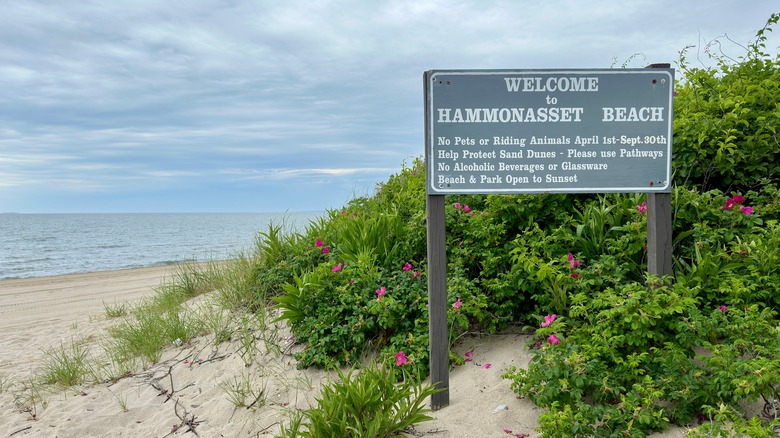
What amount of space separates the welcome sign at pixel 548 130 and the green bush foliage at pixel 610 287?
681 mm

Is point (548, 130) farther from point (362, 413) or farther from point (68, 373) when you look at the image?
point (68, 373)

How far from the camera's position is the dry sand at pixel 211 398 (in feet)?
12.6

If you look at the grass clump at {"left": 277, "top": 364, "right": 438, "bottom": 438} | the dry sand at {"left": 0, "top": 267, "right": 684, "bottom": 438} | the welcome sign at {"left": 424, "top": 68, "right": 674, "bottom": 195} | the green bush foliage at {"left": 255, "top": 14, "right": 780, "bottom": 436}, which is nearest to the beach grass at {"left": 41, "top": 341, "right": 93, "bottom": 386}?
the dry sand at {"left": 0, "top": 267, "right": 684, "bottom": 438}

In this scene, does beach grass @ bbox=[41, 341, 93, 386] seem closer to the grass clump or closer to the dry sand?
the dry sand

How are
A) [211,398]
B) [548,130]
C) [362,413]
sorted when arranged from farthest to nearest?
[211,398] < [548,130] < [362,413]

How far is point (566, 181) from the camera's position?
4.11m

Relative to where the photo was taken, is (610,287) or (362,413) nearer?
(362,413)

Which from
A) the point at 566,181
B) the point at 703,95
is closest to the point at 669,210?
the point at 566,181

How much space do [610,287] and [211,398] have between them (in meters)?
3.72

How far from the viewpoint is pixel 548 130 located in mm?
4094

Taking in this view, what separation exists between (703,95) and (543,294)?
146 inches

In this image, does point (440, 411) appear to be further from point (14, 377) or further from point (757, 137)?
point (14, 377)

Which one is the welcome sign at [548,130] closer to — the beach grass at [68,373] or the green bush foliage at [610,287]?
the green bush foliage at [610,287]

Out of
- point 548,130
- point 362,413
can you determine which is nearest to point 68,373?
point 362,413
